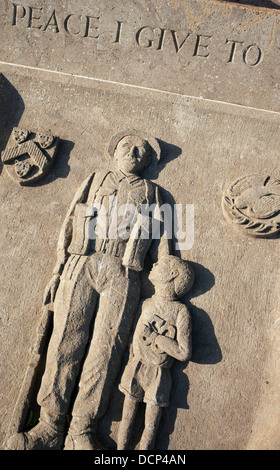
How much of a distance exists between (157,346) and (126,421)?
721 mm

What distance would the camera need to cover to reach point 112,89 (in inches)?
196

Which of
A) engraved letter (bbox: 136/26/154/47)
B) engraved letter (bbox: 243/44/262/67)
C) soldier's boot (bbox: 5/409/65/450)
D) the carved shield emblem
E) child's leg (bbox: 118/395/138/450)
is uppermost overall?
engraved letter (bbox: 243/44/262/67)

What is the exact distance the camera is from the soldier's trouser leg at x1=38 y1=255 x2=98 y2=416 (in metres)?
3.94

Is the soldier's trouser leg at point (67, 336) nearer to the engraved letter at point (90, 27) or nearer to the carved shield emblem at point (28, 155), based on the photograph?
the carved shield emblem at point (28, 155)

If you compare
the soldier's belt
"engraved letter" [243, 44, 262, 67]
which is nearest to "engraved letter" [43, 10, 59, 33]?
"engraved letter" [243, 44, 262, 67]

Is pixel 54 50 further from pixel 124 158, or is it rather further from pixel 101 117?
pixel 124 158

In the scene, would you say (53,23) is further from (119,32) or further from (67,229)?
(67,229)

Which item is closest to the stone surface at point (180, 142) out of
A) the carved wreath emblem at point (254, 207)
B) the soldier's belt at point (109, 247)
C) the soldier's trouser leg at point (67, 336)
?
the carved wreath emblem at point (254, 207)

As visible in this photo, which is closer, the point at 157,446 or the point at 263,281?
the point at 157,446

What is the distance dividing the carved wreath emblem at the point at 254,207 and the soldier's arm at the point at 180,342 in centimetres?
117

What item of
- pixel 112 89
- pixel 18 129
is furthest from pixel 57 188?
pixel 112 89

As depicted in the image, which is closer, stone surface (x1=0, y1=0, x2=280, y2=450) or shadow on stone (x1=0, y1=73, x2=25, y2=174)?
stone surface (x1=0, y1=0, x2=280, y2=450)

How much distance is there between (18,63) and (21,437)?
3981mm

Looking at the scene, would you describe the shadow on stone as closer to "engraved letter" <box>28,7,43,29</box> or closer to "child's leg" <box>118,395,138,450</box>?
"engraved letter" <box>28,7,43,29</box>
